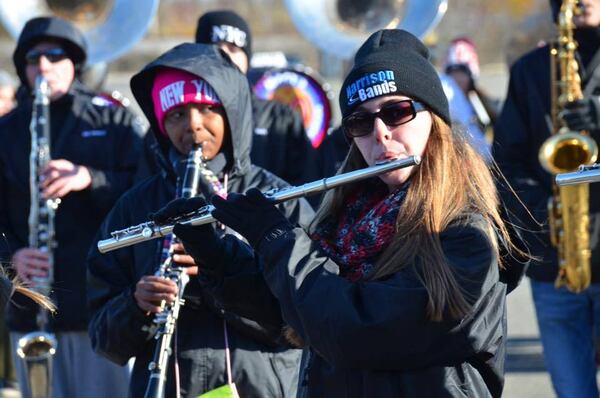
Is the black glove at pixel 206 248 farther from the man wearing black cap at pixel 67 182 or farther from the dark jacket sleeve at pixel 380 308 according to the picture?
the man wearing black cap at pixel 67 182

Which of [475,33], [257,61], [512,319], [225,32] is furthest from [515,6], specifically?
[225,32]

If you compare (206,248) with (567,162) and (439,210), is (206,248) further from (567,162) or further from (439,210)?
(567,162)

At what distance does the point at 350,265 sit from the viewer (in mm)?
2631

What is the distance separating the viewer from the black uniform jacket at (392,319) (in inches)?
95.4

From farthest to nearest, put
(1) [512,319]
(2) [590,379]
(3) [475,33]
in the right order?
1. (3) [475,33]
2. (1) [512,319]
3. (2) [590,379]

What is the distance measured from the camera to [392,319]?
7.93 feet

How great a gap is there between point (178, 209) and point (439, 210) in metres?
0.68

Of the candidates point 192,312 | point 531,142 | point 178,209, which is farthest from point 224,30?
point 178,209

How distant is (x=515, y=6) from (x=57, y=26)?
20312 millimetres

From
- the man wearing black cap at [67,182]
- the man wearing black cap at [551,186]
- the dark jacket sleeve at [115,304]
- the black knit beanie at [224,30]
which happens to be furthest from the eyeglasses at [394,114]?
the black knit beanie at [224,30]

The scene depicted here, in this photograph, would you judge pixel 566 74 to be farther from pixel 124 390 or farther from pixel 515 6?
pixel 515 6

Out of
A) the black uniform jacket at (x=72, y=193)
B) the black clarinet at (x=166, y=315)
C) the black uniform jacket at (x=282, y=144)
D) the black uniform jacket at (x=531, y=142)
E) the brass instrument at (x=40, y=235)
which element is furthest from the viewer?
the black uniform jacket at (x=282, y=144)

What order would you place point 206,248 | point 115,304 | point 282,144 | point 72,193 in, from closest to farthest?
1. point 206,248
2. point 115,304
3. point 72,193
4. point 282,144

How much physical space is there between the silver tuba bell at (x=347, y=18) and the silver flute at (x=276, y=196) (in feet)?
11.4
